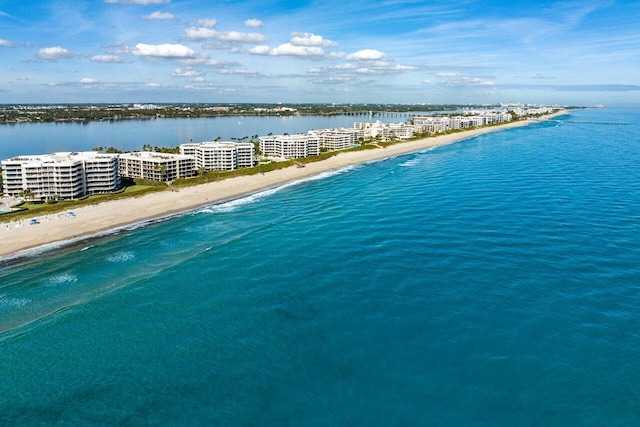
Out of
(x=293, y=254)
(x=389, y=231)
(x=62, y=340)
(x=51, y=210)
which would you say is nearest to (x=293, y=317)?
(x=293, y=254)

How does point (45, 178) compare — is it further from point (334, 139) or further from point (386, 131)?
point (386, 131)

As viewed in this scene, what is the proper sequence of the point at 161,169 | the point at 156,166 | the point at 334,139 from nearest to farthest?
the point at 161,169, the point at 156,166, the point at 334,139

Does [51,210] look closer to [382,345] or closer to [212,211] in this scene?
[212,211]

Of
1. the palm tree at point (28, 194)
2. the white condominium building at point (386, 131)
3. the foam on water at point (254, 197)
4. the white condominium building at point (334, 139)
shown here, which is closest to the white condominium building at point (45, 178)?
the palm tree at point (28, 194)

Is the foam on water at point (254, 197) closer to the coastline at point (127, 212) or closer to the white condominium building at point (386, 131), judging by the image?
the coastline at point (127, 212)

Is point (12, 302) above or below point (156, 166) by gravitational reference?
below

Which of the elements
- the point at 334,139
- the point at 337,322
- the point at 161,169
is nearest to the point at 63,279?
the point at 337,322

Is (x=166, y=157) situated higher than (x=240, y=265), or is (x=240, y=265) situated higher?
(x=166, y=157)

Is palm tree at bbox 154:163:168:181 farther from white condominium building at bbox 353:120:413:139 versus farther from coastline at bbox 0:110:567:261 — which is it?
white condominium building at bbox 353:120:413:139
